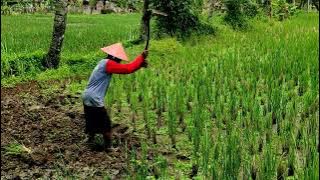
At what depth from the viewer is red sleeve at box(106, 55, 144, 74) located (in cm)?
491

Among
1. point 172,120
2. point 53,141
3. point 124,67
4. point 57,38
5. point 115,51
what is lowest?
point 53,141

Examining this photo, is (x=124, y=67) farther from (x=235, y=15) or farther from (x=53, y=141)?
(x=235, y=15)

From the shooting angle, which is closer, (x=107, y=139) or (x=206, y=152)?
(x=206, y=152)

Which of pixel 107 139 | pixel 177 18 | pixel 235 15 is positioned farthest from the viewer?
pixel 235 15

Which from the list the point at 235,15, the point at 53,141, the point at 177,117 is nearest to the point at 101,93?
the point at 53,141

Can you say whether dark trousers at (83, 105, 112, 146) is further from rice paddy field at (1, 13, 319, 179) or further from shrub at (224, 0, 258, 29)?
shrub at (224, 0, 258, 29)

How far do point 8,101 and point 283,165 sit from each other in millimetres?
3974

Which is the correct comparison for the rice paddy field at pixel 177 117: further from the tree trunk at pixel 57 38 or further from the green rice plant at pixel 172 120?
the tree trunk at pixel 57 38

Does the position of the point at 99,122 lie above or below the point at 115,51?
below

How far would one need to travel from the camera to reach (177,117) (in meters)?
5.73

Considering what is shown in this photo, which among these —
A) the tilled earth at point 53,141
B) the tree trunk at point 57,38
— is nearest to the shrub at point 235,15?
the tree trunk at point 57,38

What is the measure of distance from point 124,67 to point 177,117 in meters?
1.06

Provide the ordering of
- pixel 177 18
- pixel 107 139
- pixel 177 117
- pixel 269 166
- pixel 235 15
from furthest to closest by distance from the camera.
Answer: pixel 235 15 → pixel 177 18 → pixel 177 117 → pixel 107 139 → pixel 269 166

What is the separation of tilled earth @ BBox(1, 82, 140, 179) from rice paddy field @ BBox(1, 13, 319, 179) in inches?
0.4
